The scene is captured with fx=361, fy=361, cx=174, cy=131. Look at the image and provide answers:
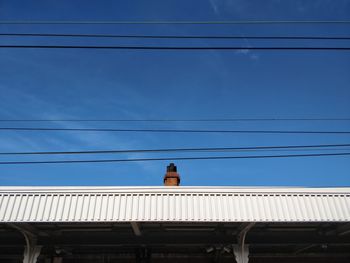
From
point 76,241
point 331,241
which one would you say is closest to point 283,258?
point 331,241

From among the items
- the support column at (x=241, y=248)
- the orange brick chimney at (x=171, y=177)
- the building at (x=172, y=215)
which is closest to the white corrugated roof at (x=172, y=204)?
the building at (x=172, y=215)

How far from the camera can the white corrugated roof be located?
7680 millimetres

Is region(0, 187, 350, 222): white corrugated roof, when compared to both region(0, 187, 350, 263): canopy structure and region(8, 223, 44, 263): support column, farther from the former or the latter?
region(8, 223, 44, 263): support column

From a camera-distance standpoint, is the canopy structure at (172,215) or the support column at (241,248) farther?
the support column at (241,248)

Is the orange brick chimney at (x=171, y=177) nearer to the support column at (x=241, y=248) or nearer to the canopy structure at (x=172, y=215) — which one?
the canopy structure at (x=172, y=215)

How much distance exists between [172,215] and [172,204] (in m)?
0.26

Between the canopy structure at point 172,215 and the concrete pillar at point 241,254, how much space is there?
0.02 metres

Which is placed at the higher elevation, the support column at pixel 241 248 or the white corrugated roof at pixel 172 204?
the white corrugated roof at pixel 172 204

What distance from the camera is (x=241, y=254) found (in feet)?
29.2

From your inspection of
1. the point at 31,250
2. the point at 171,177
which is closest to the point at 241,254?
the point at 171,177

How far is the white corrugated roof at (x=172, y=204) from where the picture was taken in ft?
25.2

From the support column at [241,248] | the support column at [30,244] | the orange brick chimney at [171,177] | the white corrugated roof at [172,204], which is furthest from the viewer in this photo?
the orange brick chimney at [171,177]

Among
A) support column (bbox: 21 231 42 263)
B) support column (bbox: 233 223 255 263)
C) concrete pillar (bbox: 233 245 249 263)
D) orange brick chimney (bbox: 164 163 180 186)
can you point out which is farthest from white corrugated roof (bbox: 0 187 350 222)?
orange brick chimney (bbox: 164 163 180 186)

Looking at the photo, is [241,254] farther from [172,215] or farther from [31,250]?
[31,250]
